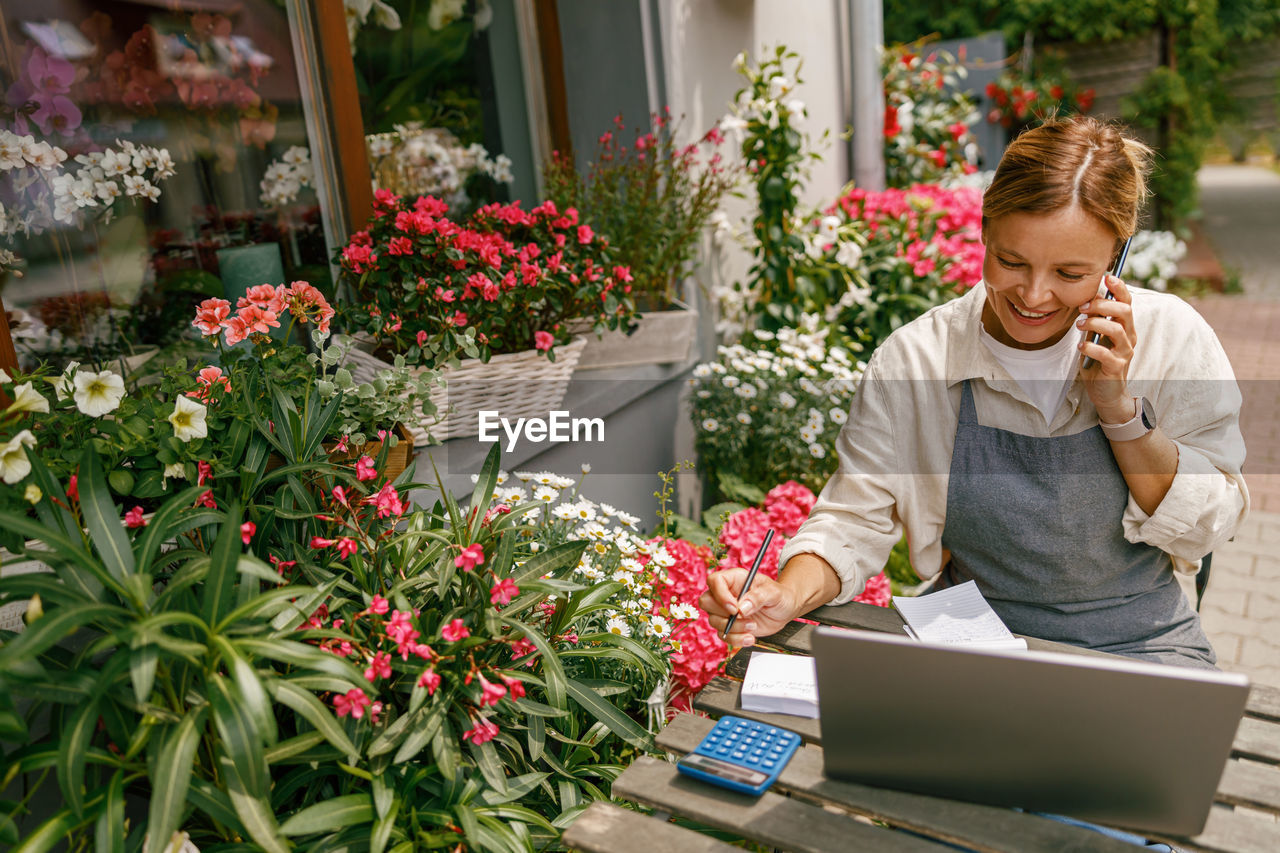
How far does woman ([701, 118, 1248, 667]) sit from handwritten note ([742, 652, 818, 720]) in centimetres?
11

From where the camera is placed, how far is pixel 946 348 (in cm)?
189

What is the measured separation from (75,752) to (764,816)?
844mm

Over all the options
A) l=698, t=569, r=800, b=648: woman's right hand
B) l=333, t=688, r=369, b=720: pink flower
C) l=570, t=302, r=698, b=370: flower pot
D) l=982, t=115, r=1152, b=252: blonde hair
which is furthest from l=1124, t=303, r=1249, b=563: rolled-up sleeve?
l=570, t=302, r=698, b=370: flower pot

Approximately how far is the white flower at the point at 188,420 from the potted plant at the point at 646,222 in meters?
1.59

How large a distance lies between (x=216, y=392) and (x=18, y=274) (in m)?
0.72

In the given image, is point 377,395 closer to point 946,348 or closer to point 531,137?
point 946,348

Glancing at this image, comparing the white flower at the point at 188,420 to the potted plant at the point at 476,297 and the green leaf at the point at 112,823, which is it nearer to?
the green leaf at the point at 112,823

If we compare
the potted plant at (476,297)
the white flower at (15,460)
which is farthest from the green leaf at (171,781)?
the potted plant at (476,297)

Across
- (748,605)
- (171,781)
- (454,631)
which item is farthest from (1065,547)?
(171,781)

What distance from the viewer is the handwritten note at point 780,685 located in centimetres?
141

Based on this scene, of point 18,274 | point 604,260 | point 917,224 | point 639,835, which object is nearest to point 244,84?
point 18,274

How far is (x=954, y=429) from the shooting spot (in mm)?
Result: 1867

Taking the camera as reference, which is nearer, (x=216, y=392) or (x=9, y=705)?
(x=9, y=705)

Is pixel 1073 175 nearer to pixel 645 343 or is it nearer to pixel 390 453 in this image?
pixel 390 453
